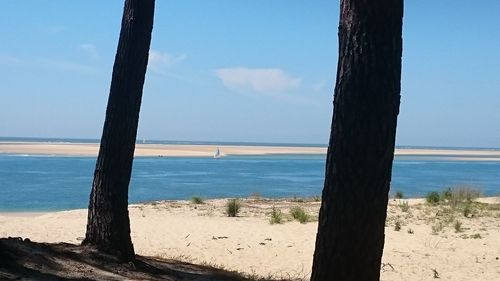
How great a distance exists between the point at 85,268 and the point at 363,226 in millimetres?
3399

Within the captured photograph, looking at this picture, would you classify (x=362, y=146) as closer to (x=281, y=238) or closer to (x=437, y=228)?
(x=281, y=238)

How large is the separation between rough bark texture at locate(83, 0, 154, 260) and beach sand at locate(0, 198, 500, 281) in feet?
9.57

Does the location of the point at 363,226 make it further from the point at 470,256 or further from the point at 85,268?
the point at 470,256

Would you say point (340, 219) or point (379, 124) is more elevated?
point (379, 124)

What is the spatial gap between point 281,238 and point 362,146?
9477mm

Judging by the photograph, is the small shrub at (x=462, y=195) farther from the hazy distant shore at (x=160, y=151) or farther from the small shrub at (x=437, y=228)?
the hazy distant shore at (x=160, y=151)

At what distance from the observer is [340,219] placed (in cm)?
330

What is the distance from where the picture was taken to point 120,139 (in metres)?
6.43

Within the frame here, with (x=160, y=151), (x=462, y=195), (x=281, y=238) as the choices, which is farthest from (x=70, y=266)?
(x=160, y=151)

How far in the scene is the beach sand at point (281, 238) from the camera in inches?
387

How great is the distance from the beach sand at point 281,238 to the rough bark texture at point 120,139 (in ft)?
9.57

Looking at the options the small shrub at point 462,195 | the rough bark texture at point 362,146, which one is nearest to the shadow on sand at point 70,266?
the rough bark texture at point 362,146

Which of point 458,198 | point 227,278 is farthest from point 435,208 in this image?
point 227,278

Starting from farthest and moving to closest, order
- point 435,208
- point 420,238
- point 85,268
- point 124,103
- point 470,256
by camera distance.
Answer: point 435,208 → point 420,238 → point 470,256 → point 124,103 → point 85,268
